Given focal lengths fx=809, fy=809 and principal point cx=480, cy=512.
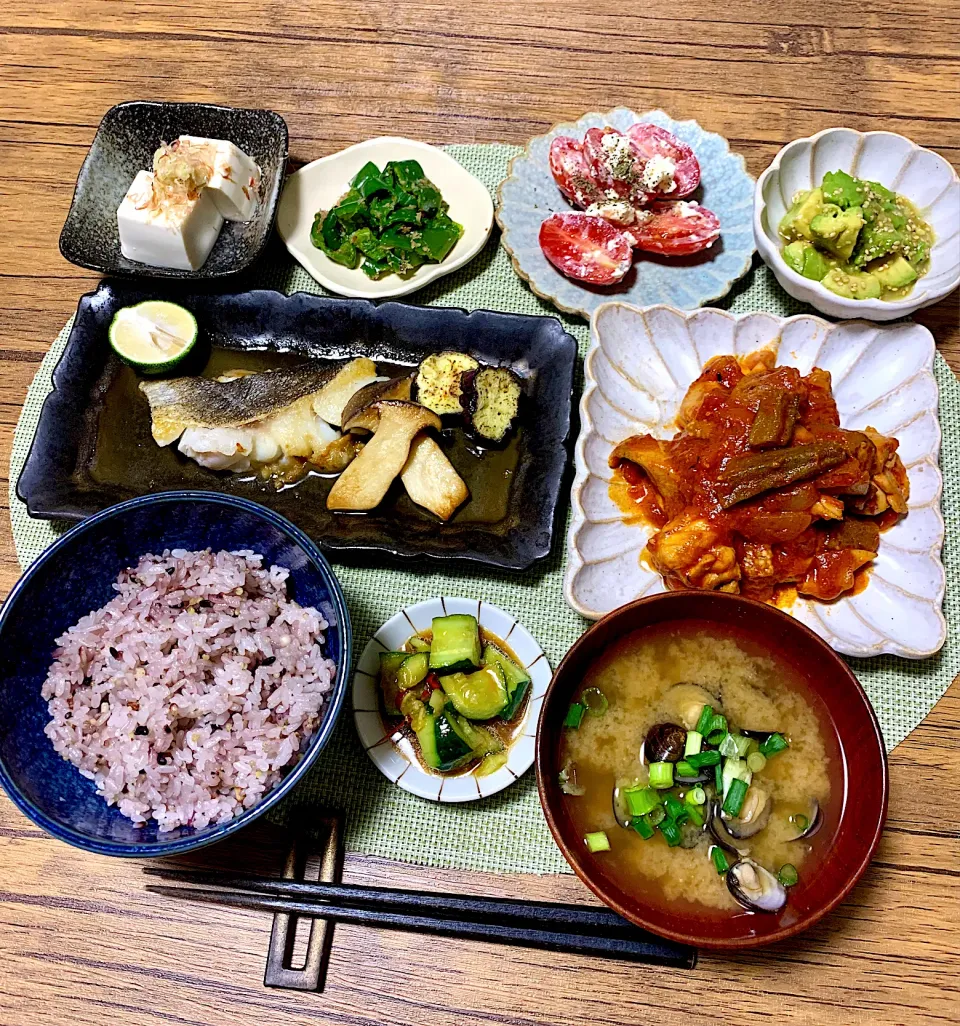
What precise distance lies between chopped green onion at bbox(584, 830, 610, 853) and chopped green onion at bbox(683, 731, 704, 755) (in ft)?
0.92

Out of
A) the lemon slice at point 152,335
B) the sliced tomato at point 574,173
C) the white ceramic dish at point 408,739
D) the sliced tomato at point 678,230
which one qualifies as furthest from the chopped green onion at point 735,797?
the lemon slice at point 152,335

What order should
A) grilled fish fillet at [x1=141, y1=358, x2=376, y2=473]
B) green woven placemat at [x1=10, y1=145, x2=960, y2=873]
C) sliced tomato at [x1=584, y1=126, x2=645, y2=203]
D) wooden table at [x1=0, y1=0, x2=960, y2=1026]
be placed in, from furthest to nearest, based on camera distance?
sliced tomato at [x1=584, y1=126, x2=645, y2=203] < grilled fish fillet at [x1=141, y1=358, x2=376, y2=473] < green woven placemat at [x1=10, y1=145, x2=960, y2=873] < wooden table at [x1=0, y1=0, x2=960, y2=1026]

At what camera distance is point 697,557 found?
Result: 2.28 metres

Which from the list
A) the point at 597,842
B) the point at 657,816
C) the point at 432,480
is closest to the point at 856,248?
the point at 432,480

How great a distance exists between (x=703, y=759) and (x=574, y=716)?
32 cm

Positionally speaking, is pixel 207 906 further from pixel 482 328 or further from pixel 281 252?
pixel 281 252

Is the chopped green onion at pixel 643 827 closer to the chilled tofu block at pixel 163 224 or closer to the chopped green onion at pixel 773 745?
the chopped green onion at pixel 773 745

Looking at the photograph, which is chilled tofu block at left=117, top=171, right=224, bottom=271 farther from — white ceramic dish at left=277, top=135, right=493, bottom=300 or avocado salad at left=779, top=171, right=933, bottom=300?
avocado salad at left=779, top=171, right=933, bottom=300

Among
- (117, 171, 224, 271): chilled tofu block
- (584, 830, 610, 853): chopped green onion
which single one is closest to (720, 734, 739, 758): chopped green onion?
(584, 830, 610, 853): chopped green onion

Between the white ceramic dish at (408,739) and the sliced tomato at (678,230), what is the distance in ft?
4.53

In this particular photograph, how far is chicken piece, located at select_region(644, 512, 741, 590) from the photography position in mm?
2268

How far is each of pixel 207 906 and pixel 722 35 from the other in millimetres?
3683

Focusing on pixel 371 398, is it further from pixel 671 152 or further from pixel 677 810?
pixel 677 810

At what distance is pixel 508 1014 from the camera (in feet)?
7.06
